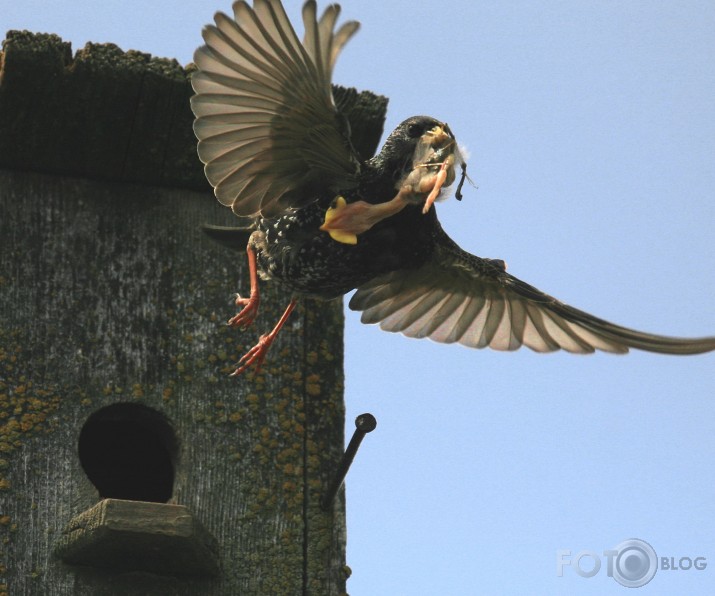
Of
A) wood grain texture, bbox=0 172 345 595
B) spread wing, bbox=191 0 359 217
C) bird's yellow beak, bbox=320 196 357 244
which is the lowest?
wood grain texture, bbox=0 172 345 595

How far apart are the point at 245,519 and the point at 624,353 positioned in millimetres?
1155

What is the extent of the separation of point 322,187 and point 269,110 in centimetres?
27

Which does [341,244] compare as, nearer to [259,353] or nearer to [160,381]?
[259,353]

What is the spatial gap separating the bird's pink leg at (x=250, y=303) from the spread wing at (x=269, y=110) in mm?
185

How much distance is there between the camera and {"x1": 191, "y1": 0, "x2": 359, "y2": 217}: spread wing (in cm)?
469

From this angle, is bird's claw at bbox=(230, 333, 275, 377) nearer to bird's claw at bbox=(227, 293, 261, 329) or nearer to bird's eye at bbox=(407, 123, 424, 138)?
bird's claw at bbox=(227, 293, 261, 329)

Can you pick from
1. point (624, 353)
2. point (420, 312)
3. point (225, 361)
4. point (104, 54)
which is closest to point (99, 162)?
point (104, 54)

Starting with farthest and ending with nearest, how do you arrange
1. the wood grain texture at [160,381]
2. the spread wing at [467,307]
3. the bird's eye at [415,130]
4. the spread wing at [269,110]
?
the spread wing at [467,307]
the bird's eye at [415,130]
the wood grain texture at [160,381]
the spread wing at [269,110]

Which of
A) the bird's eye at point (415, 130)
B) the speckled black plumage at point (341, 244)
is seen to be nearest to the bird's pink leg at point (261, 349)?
the speckled black plumage at point (341, 244)

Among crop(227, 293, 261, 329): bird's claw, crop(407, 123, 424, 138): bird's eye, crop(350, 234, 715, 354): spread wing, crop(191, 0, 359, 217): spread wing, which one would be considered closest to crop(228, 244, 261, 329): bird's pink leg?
crop(227, 293, 261, 329): bird's claw

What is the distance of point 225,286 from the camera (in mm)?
5383

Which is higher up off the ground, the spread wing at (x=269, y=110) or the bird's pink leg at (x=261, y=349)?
the spread wing at (x=269, y=110)

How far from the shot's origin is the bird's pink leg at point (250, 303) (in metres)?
5.09

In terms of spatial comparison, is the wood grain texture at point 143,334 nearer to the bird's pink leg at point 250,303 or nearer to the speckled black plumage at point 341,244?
the bird's pink leg at point 250,303
